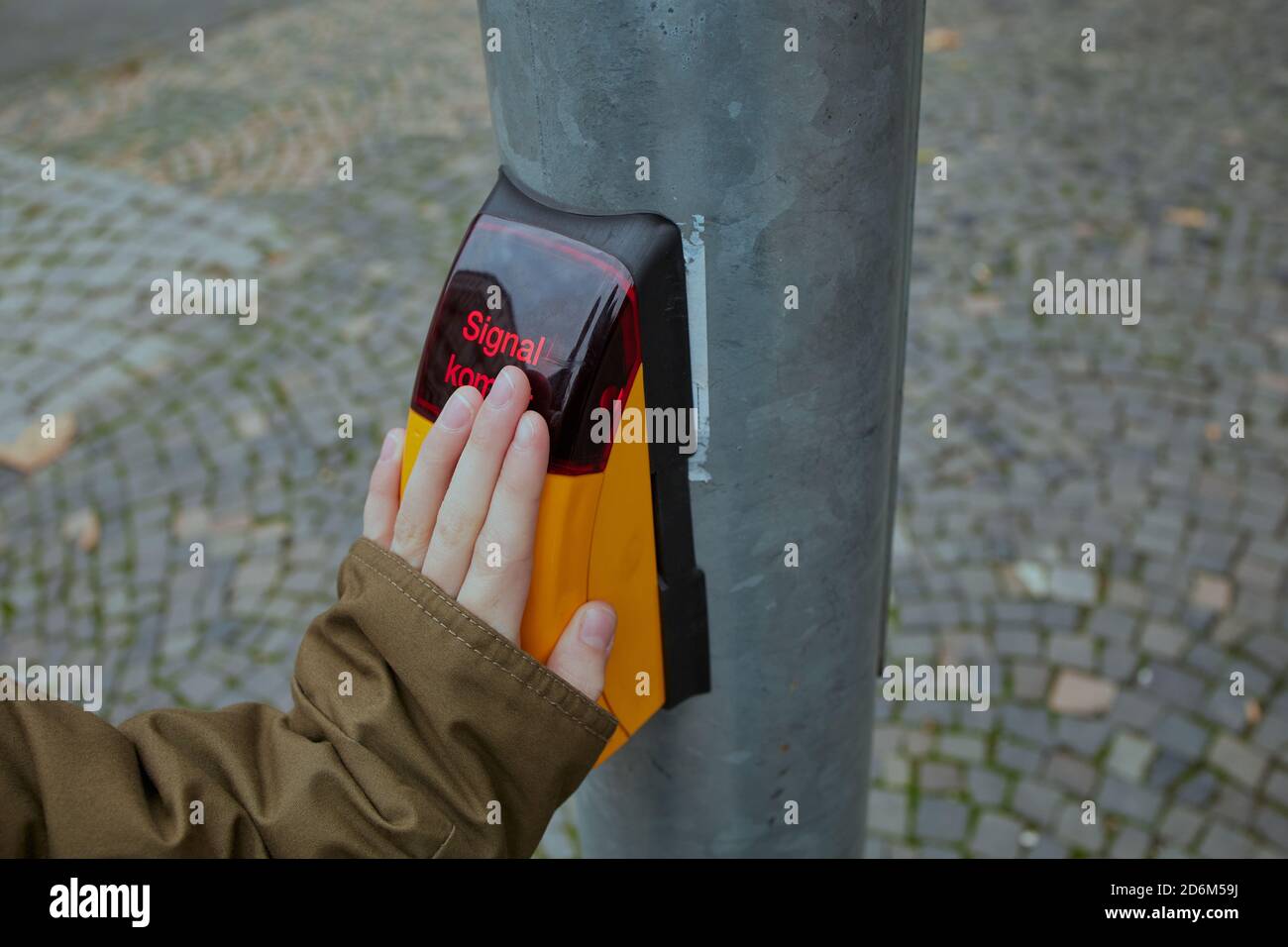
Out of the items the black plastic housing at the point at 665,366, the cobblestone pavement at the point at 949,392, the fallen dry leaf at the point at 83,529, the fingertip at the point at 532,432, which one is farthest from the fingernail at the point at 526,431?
the fallen dry leaf at the point at 83,529

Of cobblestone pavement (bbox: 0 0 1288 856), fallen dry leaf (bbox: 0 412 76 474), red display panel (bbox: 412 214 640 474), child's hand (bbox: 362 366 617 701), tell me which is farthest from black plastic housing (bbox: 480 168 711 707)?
fallen dry leaf (bbox: 0 412 76 474)

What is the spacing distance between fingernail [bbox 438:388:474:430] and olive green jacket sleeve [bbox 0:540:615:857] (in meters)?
0.17

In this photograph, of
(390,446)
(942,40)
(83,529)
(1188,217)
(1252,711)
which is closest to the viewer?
(390,446)

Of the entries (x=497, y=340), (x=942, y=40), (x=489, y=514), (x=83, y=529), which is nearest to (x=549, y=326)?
(x=497, y=340)

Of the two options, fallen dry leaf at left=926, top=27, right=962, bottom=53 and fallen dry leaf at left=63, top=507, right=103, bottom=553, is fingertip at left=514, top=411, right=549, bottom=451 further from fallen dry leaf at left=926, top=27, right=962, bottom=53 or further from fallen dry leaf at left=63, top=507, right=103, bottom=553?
fallen dry leaf at left=926, top=27, right=962, bottom=53

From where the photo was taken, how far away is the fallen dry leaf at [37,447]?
4547 mm

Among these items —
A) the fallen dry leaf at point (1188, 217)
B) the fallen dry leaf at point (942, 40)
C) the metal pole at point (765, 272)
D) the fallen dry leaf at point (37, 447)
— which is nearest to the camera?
the metal pole at point (765, 272)

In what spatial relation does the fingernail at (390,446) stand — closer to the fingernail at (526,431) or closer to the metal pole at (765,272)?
the fingernail at (526,431)

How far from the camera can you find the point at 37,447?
4.62 metres

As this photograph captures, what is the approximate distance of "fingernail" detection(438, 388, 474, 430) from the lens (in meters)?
1.32

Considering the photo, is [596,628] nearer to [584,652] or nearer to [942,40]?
[584,652]

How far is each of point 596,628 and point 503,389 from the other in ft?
1.01

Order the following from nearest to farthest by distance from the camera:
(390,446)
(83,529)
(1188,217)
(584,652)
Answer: (584,652) < (390,446) < (83,529) < (1188,217)

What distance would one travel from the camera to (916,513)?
4.15 metres
